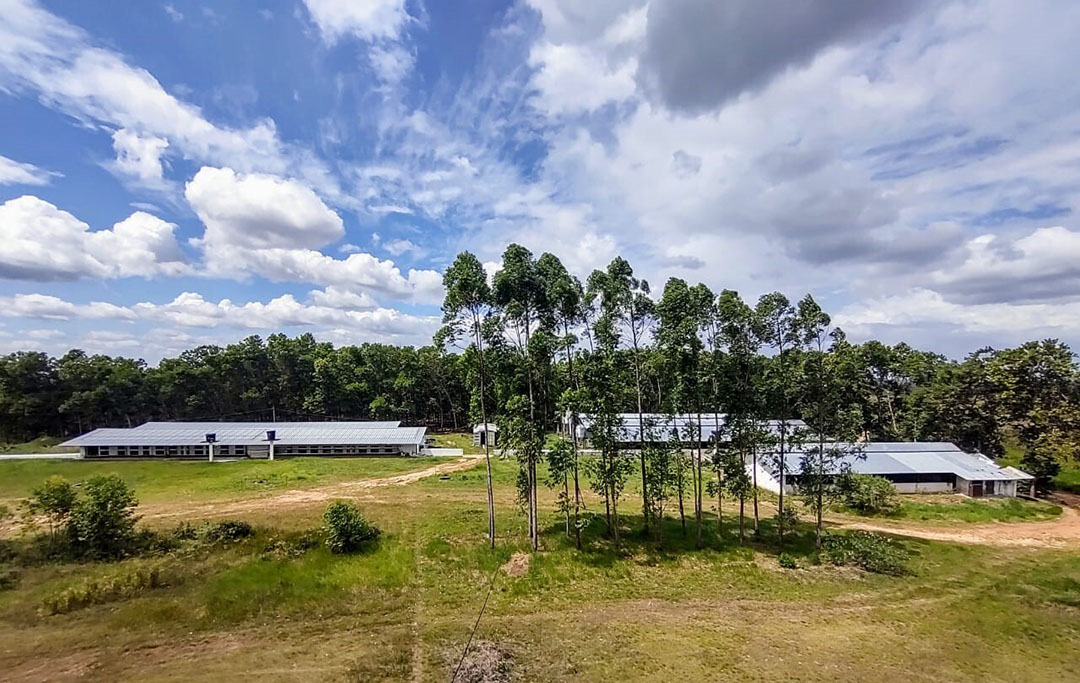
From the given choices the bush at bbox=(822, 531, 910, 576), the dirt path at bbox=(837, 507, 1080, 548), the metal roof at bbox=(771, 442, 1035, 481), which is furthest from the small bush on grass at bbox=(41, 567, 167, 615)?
the metal roof at bbox=(771, 442, 1035, 481)

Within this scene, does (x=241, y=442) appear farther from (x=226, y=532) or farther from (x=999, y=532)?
(x=999, y=532)

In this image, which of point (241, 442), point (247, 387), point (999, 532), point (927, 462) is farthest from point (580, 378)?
point (247, 387)

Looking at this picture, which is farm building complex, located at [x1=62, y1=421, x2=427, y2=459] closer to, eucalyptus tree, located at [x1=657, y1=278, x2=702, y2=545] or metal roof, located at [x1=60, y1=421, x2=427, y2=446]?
metal roof, located at [x1=60, y1=421, x2=427, y2=446]

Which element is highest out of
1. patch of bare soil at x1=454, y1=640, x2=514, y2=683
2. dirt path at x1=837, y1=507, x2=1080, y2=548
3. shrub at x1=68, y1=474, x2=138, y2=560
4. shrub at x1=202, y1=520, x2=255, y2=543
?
shrub at x1=68, y1=474, x2=138, y2=560

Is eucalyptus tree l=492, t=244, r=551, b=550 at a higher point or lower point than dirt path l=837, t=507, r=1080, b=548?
higher

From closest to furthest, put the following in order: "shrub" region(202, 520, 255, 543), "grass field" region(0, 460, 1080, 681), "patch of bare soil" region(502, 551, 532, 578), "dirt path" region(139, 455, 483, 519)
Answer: "grass field" region(0, 460, 1080, 681)
"patch of bare soil" region(502, 551, 532, 578)
"shrub" region(202, 520, 255, 543)
"dirt path" region(139, 455, 483, 519)

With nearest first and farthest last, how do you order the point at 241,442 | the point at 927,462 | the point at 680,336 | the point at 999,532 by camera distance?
the point at 680,336, the point at 999,532, the point at 927,462, the point at 241,442
